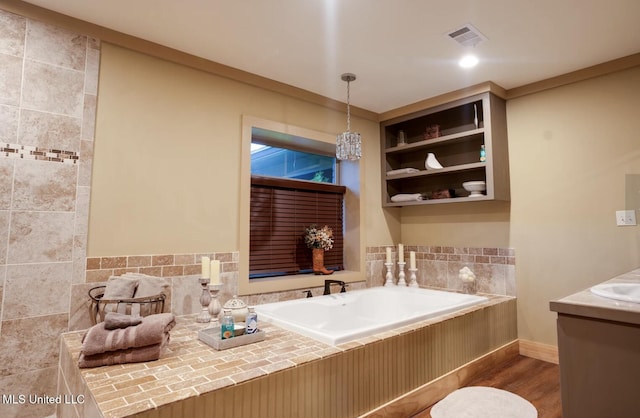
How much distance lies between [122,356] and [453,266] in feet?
9.60

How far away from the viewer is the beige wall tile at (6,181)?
1792mm

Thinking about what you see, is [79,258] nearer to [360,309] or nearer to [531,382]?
[360,309]

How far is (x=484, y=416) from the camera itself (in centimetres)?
196

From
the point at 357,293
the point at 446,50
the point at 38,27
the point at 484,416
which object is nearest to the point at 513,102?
the point at 446,50

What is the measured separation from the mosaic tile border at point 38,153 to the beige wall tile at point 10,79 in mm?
235

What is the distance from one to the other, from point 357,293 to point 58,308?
2101mm

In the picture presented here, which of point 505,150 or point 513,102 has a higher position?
point 513,102

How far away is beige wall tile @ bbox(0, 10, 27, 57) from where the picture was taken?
1.84 meters

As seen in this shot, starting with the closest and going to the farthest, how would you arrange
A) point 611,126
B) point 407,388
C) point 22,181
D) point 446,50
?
point 22,181 → point 407,388 → point 446,50 → point 611,126

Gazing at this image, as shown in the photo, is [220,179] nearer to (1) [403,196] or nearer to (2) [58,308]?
(2) [58,308]

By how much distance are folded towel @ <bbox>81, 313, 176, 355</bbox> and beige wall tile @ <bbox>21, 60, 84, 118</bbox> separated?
1.27 m

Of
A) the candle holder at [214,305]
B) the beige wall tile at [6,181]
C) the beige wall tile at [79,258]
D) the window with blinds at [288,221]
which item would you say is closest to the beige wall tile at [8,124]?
the beige wall tile at [6,181]

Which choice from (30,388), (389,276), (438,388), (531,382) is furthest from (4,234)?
(531,382)

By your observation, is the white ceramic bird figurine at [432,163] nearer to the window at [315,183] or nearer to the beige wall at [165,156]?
the window at [315,183]
